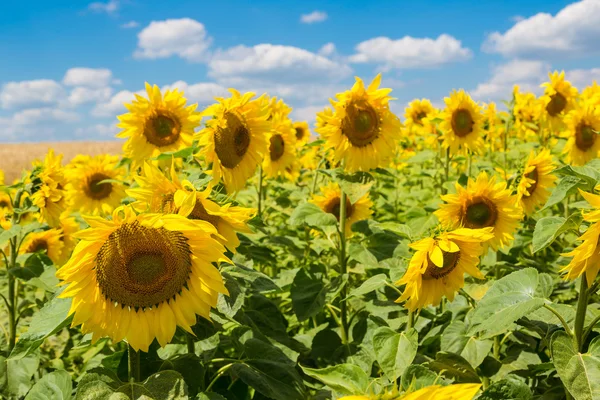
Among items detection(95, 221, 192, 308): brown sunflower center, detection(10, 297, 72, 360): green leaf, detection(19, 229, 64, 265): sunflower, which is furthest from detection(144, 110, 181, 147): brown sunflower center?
detection(95, 221, 192, 308): brown sunflower center

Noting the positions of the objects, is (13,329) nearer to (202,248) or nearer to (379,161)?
(202,248)

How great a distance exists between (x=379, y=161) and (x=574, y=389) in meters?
2.21

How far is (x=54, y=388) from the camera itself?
6.99 ft

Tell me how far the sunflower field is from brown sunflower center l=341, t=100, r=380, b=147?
0.04 ft

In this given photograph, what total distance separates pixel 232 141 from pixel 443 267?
4.46 ft

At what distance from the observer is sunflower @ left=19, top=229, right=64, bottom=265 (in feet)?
15.0

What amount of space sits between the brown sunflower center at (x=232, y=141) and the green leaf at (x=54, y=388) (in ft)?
4.65

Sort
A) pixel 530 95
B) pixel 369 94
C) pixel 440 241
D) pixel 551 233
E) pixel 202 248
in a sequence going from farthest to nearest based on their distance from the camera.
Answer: pixel 530 95
pixel 369 94
pixel 440 241
pixel 551 233
pixel 202 248

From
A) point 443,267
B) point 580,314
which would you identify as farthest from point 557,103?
point 580,314

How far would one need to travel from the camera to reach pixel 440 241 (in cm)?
232

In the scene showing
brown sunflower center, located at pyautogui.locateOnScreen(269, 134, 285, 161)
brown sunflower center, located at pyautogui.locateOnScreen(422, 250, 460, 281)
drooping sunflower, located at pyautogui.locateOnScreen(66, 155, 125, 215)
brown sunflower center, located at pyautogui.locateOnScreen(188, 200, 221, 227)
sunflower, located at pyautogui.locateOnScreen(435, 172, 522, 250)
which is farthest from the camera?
drooping sunflower, located at pyautogui.locateOnScreen(66, 155, 125, 215)

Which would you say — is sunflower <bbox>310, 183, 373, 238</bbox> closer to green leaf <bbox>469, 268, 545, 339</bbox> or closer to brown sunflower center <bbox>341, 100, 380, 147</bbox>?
brown sunflower center <bbox>341, 100, 380, 147</bbox>

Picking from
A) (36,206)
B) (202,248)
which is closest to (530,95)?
(36,206)

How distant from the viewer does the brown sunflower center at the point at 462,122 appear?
509 cm
